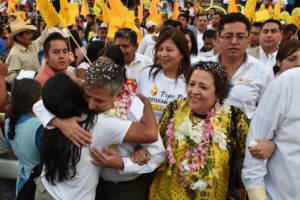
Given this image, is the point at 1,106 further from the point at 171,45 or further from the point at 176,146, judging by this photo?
the point at 176,146

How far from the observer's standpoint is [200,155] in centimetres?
251

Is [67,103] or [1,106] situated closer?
[67,103]

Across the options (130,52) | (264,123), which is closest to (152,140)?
(264,123)

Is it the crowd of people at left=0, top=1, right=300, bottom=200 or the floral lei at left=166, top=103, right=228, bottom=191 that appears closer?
the crowd of people at left=0, top=1, right=300, bottom=200

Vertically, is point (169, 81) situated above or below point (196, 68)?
below

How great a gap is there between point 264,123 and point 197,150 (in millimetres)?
457

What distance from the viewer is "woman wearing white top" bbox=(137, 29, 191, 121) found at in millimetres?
3490

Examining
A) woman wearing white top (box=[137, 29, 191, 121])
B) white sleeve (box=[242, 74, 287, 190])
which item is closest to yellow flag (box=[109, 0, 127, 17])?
woman wearing white top (box=[137, 29, 191, 121])

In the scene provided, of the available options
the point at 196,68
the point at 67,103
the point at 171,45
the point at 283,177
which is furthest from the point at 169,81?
the point at 283,177

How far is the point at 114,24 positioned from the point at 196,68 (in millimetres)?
4075

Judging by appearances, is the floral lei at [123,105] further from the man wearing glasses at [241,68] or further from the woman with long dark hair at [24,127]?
the man wearing glasses at [241,68]

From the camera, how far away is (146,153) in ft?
8.39

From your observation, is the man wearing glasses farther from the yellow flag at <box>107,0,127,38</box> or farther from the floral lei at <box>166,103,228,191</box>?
the yellow flag at <box>107,0,127,38</box>

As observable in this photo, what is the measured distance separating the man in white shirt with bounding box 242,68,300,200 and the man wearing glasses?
45.9 inches
